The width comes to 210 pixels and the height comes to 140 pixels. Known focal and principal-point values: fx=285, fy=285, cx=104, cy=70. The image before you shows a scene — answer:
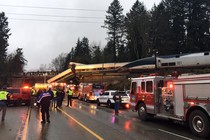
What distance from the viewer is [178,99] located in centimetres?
1302

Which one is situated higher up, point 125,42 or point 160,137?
point 125,42

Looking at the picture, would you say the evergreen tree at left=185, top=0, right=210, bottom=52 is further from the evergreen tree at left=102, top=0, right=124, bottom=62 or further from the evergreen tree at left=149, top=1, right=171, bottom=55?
the evergreen tree at left=102, top=0, right=124, bottom=62

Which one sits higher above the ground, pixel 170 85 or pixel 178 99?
pixel 170 85

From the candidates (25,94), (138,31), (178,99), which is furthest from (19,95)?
(138,31)

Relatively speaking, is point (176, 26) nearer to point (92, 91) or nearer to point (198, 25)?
point (198, 25)

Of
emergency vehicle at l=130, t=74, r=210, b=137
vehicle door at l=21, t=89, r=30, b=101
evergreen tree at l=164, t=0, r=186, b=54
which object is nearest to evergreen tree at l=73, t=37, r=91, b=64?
evergreen tree at l=164, t=0, r=186, b=54

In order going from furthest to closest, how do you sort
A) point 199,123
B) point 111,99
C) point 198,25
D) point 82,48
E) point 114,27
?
point 82,48
point 114,27
point 198,25
point 111,99
point 199,123

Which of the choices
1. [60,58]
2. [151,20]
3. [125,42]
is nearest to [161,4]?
[151,20]

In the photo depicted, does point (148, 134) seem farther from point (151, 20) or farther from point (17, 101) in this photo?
point (151, 20)

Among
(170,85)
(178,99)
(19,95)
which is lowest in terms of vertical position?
(19,95)

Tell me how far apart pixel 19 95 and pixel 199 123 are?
69.1ft

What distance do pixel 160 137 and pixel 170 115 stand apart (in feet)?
9.25

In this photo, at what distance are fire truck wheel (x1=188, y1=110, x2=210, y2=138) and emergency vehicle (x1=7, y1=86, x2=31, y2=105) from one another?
2045cm

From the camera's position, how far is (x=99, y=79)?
6725cm
